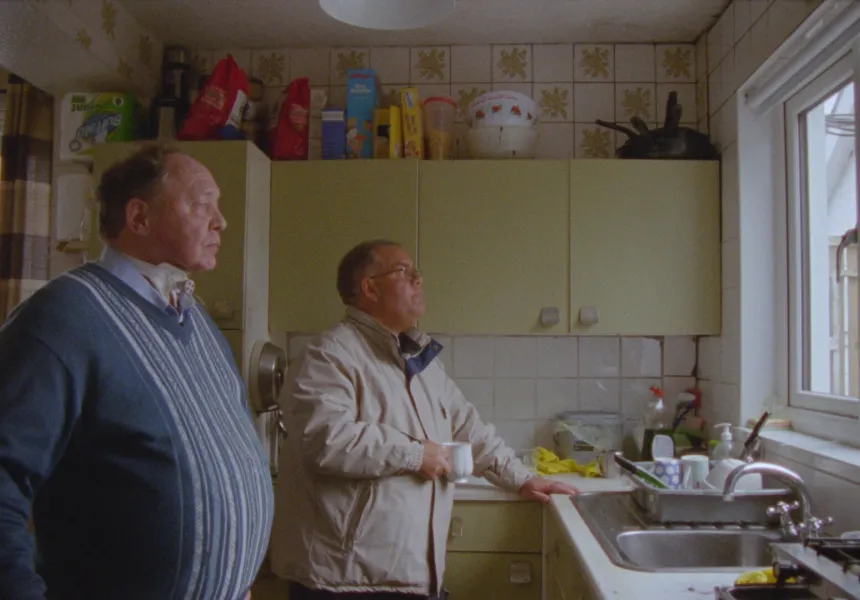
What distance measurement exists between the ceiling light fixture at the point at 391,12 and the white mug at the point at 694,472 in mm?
1331

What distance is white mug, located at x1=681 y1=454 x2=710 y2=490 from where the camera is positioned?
192 cm

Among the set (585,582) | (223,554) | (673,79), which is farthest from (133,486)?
(673,79)

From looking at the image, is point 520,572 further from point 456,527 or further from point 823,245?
point 823,245

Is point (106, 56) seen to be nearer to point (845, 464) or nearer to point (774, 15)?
point (774, 15)

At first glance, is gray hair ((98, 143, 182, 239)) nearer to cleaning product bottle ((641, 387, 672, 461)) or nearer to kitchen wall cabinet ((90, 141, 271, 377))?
kitchen wall cabinet ((90, 141, 271, 377))

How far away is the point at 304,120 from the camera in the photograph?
2605 mm

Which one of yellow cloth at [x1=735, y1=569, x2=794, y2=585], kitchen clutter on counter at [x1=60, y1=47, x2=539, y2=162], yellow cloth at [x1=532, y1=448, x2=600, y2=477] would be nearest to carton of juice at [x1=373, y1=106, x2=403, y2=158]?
kitchen clutter on counter at [x1=60, y1=47, x2=539, y2=162]

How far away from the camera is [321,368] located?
5.65 feet

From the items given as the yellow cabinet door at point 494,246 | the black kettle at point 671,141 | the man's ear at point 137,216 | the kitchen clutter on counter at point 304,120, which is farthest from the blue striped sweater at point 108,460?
the black kettle at point 671,141

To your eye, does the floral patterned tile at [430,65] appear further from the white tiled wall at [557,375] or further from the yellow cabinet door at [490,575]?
the yellow cabinet door at [490,575]

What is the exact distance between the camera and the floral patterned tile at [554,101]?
2.78 m

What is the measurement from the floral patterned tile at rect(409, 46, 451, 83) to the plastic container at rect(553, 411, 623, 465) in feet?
4.60

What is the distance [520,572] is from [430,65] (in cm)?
190

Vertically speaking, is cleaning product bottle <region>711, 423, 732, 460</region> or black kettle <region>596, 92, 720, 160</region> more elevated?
black kettle <region>596, 92, 720, 160</region>
